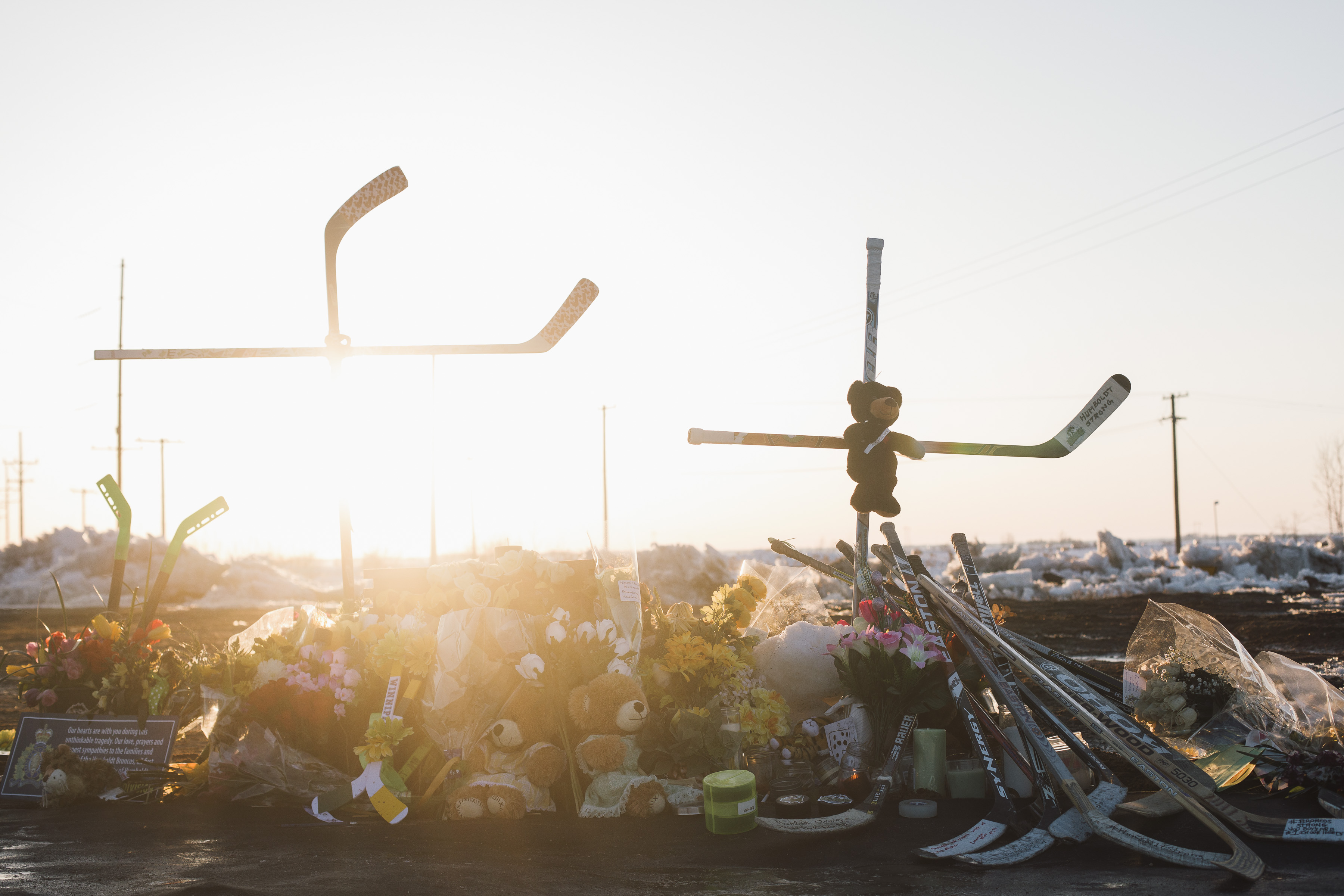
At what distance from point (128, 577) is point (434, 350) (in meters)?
34.7

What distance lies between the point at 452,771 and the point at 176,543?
325 centimetres

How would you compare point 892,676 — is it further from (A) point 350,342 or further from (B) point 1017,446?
(A) point 350,342

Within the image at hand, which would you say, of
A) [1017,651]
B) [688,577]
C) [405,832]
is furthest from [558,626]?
[688,577]

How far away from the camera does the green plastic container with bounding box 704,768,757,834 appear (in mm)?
5676

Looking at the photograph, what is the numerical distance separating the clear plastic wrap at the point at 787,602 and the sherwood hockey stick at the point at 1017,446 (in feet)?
4.34

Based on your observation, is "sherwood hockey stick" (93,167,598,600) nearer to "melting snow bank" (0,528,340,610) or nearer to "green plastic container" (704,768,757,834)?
"green plastic container" (704,768,757,834)

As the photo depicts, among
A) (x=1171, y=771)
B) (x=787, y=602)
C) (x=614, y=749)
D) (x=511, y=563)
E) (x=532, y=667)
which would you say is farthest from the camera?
(x=787, y=602)

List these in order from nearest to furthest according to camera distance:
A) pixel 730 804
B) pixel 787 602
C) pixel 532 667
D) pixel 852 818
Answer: pixel 730 804, pixel 852 818, pixel 532 667, pixel 787 602

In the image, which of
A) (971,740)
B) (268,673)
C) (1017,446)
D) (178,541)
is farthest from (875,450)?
(178,541)

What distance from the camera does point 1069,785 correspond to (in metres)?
5.57

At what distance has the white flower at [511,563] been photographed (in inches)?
283

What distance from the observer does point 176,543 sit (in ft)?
26.2

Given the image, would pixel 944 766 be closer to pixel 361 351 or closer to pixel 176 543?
pixel 361 351

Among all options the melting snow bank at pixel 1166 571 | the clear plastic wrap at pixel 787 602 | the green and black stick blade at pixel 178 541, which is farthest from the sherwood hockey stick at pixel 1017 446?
the melting snow bank at pixel 1166 571
